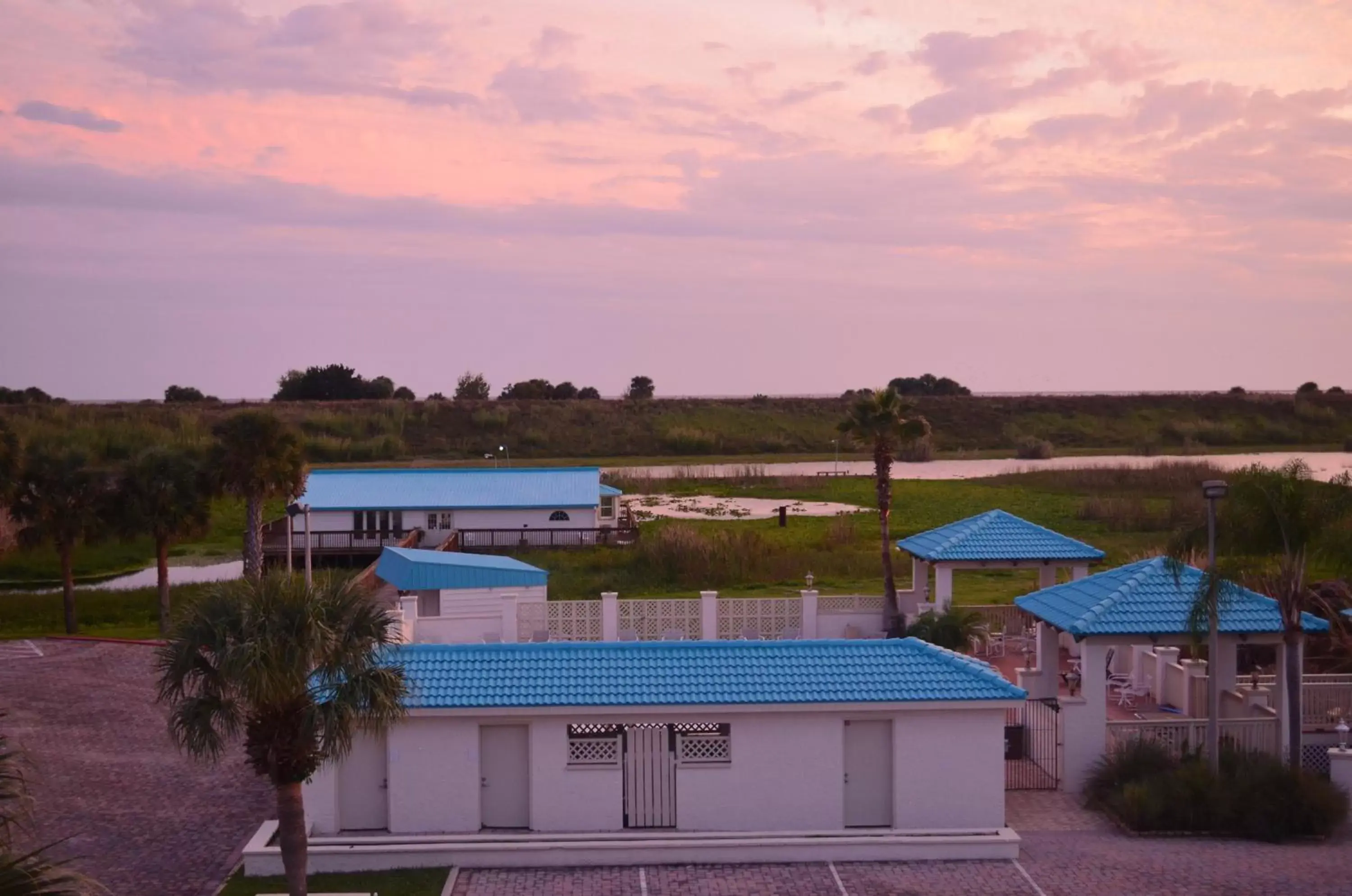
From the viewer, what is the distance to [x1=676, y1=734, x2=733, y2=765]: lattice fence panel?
52.2 feet

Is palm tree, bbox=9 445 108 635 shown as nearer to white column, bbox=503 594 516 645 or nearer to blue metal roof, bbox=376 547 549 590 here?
blue metal roof, bbox=376 547 549 590

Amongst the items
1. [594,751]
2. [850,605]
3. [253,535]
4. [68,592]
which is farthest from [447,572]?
[594,751]

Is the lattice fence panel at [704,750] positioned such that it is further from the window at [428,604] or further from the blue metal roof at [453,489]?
the blue metal roof at [453,489]

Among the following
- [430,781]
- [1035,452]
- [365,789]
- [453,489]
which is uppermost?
[1035,452]

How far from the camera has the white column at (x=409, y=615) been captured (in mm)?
22875

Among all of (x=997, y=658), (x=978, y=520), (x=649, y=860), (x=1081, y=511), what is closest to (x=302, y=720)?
(x=649, y=860)

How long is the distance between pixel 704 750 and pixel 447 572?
12.0m

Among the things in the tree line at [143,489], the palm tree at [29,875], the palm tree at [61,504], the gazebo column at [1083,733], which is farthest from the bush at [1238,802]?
the palm tree at [61,504]

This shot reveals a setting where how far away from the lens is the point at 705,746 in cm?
1597

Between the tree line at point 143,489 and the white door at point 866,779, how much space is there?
1986 cm

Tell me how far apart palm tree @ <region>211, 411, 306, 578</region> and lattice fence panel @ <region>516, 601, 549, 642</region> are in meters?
9.79

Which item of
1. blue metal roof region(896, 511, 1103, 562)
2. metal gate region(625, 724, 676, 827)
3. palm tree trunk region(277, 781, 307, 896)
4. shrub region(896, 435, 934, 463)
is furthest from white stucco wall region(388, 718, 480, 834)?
shrub region(896, 435, 934, 463)

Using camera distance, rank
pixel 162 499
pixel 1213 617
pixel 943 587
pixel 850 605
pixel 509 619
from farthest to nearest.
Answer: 1. pixel 162 499
2. pixel 850 605
3. pixel 943 587
4. pixel 509 619
5. pixel 1213 617

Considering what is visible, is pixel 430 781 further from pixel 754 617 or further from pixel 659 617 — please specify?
pixel 754 617
